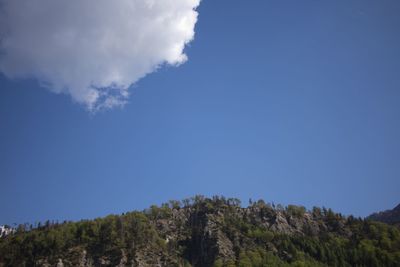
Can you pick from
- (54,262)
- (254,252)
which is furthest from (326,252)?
(54,262)

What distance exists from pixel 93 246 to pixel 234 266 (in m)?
70.8

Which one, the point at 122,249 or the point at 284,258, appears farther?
the point at 284,258

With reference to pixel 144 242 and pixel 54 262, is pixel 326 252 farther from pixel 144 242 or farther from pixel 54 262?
pixel 54 262

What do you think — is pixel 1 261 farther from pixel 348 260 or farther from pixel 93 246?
pixel 348 260

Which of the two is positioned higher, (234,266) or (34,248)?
(34,248)

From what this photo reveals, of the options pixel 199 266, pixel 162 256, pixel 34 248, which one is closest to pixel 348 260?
pixel 199 266

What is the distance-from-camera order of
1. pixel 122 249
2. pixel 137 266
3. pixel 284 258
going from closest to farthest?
1. pixel 137 266
2. pixel 122 249
3. pixel 284 258

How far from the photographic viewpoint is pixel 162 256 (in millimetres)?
186500

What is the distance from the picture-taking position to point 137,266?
17012 centimetres

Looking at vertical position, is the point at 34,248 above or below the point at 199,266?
above

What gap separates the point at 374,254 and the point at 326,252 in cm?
2328

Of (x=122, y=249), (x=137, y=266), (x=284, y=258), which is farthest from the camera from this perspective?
(x=284, y=258)

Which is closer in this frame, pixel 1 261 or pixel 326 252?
pixel 1 261

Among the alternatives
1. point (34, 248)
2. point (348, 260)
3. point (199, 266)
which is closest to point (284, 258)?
point (348, 260)
